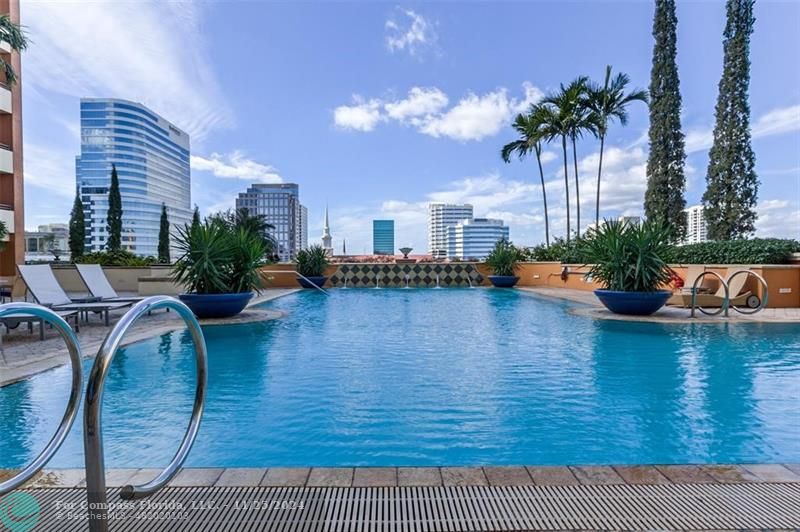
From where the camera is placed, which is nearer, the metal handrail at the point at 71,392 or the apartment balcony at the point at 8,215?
the metal handrail at the point at 71,392

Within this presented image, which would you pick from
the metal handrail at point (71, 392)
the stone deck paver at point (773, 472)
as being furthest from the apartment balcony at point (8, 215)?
the stone deck paver at point (773, 472)

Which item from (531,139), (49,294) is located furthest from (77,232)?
(531,139)

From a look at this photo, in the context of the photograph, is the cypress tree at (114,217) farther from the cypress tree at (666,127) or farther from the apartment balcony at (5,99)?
the cypress tree at (666,127)

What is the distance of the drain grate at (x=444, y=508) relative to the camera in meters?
1.82

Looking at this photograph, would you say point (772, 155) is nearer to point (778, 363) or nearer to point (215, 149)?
point (778, 363)

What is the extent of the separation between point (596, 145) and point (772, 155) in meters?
5.98

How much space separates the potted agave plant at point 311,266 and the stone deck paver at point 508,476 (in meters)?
15.6

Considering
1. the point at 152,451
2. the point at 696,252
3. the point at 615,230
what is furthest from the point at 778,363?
the point at 696,252

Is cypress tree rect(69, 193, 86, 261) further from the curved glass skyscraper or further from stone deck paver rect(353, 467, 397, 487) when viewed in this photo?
the curved glass skyscraper

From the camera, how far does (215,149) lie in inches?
1470

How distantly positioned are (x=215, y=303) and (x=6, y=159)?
1589cm

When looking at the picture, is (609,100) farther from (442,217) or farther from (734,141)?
(442,217)

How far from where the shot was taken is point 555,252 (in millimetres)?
18203

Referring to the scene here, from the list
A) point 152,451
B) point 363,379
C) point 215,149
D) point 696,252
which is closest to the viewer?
point 152,451
